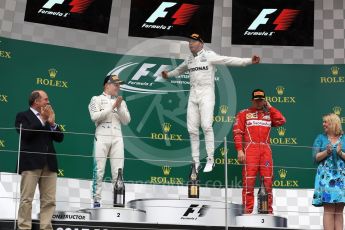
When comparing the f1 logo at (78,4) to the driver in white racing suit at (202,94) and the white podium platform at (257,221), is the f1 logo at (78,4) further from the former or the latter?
the white podium platform at (257,221)

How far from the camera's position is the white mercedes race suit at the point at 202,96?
9211mm

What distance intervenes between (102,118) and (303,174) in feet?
10.0

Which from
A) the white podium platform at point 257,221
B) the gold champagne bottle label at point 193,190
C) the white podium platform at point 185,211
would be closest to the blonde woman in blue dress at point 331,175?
the white podium platform at point 257,221

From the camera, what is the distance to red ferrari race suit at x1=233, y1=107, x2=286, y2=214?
28.0 feet

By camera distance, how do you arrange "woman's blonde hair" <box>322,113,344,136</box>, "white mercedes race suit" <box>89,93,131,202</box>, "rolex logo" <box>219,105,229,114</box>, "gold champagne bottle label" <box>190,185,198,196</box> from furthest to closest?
"rolex logo" <box>219,105,229,114</box>, "white mercedes race suit" <box>89,93,131,202</box>, "gold champagne bottle label" <box>190,185,198,196</box>, "woman's blonde hair" <box>322,113,344,136</box>

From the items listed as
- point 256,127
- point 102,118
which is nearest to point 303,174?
point 256,127

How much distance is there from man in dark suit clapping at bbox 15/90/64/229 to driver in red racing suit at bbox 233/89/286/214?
2.01 metres

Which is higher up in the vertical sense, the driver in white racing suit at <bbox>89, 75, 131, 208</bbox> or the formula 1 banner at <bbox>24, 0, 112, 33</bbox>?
the formula 1 banner at <bbox>24, 0, 112, 33</bbox>

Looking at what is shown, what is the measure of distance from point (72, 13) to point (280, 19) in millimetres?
2608

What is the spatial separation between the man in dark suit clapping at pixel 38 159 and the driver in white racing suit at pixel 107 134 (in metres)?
1.10

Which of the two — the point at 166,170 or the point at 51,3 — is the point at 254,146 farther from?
the point at 51,3

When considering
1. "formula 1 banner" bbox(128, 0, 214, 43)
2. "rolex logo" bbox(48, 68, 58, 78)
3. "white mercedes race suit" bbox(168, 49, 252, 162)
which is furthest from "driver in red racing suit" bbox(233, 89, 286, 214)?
"rolex logo" bbox(48, 68, 58, 78)

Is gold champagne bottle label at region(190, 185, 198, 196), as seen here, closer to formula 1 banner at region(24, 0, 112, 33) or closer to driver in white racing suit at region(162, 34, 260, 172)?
driver in white racing suit at region(162, 34, 260, 172)

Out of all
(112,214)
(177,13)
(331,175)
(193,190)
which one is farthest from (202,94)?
(112,214)
